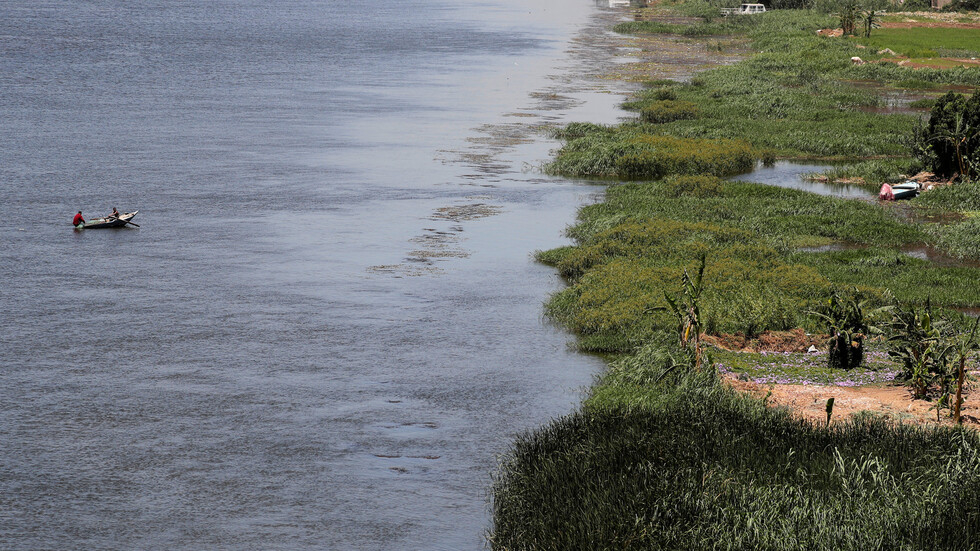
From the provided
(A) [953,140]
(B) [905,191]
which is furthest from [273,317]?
(A) [953,140]

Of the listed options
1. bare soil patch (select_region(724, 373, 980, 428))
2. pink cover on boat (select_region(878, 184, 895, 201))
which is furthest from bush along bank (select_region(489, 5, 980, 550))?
pink cover on boat (select_region(878, 184, 895, 201))

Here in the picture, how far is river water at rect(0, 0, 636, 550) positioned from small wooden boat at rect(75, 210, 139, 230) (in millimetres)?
414

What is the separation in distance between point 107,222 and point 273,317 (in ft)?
35.5

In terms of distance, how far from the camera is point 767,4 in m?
141

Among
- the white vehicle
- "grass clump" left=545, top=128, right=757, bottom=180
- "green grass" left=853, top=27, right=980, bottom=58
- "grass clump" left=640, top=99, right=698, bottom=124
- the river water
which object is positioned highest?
the white vehicle

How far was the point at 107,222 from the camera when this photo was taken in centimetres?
3478

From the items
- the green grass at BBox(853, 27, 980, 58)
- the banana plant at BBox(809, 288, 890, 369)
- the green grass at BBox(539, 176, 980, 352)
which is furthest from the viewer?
the green grass at BBox(853, 27, 980, 58)

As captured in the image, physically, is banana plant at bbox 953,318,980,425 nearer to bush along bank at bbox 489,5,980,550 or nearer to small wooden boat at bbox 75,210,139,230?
bush along bank at bbox 489,5,980,550

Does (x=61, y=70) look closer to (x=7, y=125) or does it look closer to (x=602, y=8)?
(x=7, y=125)

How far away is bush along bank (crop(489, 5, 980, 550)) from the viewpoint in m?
13.6

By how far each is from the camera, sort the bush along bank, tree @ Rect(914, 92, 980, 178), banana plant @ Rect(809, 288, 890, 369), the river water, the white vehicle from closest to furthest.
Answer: the bush along bank, the river water, banana plant @ Rect(809, 288, 890, 369), tree @ Rect(914, 92, 980, 178), the white vehicle

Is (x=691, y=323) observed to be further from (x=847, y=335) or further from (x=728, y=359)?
(x=847, y=335)

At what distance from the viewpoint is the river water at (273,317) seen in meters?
17.6

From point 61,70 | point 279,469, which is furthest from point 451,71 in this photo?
point 279,469
